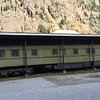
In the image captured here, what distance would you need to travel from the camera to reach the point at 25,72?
87.7 ft

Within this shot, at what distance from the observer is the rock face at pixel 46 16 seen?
87.9 meters

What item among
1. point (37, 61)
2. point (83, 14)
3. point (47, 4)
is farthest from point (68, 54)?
point (83, 14)

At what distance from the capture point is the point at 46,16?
95.8m

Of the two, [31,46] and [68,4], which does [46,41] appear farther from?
[68,4]

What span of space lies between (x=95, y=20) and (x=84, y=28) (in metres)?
11.6

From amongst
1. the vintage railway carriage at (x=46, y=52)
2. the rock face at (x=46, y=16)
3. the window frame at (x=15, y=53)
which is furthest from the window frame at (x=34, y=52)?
the rock face at (x=46, y=16)

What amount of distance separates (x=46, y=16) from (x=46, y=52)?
223ft

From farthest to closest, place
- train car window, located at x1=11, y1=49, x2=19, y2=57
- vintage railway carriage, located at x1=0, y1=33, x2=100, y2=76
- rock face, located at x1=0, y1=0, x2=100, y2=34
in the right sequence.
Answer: rock face, located at x1=0, y1=0, x2=100, y2=34
train car window, located at x1=11, y1=49, x2=19, y2=57
vintage railway carriage, located at x1=0, y1=33, x2=100, y2=76

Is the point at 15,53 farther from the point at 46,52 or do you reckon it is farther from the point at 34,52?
the point at 46,52

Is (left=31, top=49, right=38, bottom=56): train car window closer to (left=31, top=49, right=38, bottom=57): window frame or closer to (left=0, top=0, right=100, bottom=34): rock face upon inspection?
(left=31, top=49, right=38, bottom=57): window frame

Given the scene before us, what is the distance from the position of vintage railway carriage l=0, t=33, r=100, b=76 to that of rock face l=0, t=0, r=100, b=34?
176 ft

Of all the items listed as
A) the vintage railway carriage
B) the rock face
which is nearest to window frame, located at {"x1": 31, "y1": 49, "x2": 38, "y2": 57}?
the vintage railway carriage

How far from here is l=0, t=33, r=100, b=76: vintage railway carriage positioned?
25969mm

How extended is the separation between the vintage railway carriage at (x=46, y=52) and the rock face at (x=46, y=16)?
53.6m
